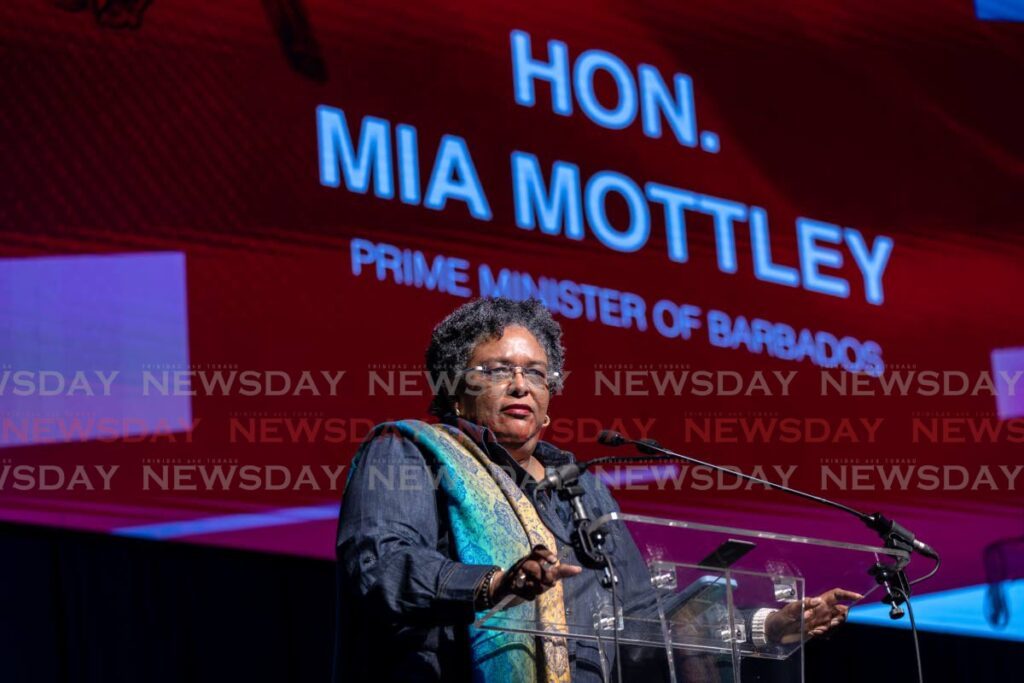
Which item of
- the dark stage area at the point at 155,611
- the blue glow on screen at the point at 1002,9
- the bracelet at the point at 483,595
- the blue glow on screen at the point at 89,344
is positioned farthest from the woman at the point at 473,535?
the blue glow on screen at the point at 1002,9

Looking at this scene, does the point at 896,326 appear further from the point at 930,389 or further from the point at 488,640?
the point at 488,640

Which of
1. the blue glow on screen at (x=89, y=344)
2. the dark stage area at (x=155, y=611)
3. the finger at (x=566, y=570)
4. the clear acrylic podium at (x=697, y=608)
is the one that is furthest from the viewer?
the dark stage area at (x=155, y=611)

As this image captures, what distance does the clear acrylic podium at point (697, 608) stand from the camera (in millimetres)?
1885

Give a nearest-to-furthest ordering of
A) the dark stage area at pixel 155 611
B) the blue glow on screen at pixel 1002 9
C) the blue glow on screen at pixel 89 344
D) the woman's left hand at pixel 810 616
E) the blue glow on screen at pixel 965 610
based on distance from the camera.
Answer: the woman's left hand at pixel 810 616 < the blue glow on screen at pixel 89 344 < the dark stage area at pixel 155 611 < the blue glow on screen at pixel 965 610 < the blue glow on screen at pixel 1002 9

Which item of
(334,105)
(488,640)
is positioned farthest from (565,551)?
(334,105)

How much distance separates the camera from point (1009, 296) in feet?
13.6

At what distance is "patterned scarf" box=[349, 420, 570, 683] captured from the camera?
212 centimetres

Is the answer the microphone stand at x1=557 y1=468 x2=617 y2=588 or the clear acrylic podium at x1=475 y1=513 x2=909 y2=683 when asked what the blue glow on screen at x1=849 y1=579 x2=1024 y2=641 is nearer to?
the clear acrylic podium at x1=475 y1=513 x2=909 y2=683

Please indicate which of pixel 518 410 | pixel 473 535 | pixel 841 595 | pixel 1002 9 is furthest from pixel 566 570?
pixel 1002 9

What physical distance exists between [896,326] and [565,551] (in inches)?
95.5

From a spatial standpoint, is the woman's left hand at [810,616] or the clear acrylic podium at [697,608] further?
the woman's left hand at [810,616]

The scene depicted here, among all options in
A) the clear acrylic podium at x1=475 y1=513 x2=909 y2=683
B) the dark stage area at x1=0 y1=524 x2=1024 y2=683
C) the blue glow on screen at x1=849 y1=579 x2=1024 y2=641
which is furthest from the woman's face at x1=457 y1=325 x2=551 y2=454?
the blue glow on screen at x1=849 y1=579 x2=1024 y2=641

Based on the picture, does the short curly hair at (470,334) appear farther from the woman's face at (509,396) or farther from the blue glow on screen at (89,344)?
the blue glow on screen at (89,344)

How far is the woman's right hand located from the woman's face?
629 mm
